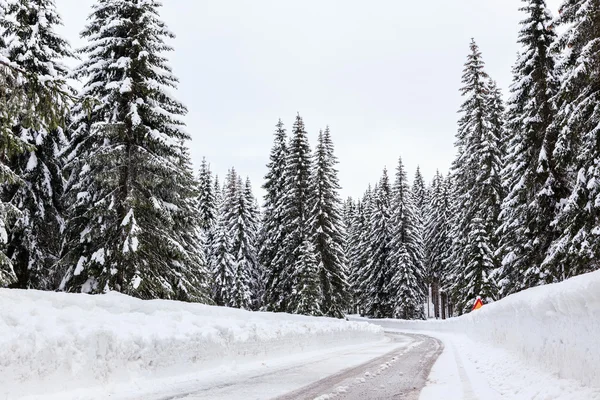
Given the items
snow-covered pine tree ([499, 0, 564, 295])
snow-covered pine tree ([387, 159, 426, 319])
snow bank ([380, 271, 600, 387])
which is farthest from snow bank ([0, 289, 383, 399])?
snow-covered pine tree ([387, 159, 426, 319])

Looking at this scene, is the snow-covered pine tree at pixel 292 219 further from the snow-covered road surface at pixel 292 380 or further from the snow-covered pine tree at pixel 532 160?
the snow-covered road surface at pixel 292 380

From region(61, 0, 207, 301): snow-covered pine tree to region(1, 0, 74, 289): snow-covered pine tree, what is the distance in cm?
147

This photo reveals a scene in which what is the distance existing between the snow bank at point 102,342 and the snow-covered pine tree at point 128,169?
5917 mm

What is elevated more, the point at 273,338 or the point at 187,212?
the point at 187,212

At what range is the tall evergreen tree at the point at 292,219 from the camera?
31.9m

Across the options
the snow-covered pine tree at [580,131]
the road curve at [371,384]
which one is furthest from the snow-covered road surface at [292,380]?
the snow-covered pine tree at [580,131]

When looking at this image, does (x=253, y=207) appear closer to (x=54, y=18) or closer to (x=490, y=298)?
(x=490, y=298)

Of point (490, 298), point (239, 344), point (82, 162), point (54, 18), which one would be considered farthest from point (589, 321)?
point (490, 298)

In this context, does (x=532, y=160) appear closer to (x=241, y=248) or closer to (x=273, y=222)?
(x=273, y=222)

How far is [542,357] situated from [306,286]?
2311cm

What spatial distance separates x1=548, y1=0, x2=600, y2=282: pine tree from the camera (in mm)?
13828

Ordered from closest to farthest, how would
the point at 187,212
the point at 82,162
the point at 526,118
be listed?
the point at 82,162 → the point at 187,212 → the point at 526,118

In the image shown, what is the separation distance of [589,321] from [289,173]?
3032cm

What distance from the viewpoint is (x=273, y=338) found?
10.9 meters
